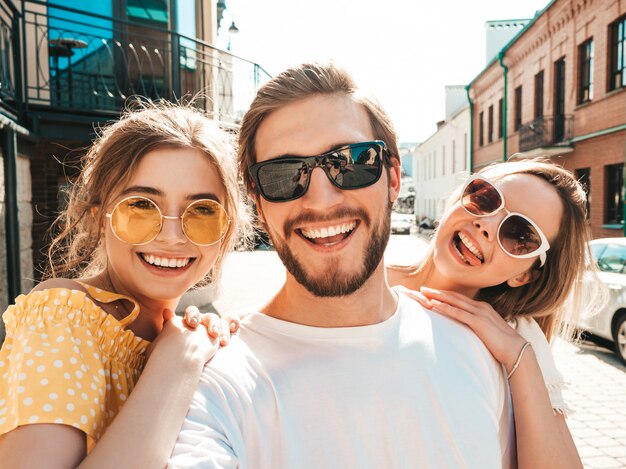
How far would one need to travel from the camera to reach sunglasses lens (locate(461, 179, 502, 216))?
8.10 ft

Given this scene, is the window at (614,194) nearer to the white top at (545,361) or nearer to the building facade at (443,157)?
the building facade at (443,157)

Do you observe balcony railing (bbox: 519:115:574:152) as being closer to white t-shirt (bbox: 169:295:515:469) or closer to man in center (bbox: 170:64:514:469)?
man in center (bbox: 170:64:514:469)

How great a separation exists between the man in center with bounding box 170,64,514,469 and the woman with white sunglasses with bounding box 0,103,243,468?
0.43 ft

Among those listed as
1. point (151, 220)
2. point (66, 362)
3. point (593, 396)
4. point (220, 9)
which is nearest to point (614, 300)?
point (593, 396)

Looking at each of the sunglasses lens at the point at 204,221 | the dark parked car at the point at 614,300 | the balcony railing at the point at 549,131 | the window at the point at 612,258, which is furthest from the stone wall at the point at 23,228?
the balcony railing at the point at 549,131

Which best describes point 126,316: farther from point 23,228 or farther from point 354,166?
point 23,228

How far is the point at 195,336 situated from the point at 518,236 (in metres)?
1.53

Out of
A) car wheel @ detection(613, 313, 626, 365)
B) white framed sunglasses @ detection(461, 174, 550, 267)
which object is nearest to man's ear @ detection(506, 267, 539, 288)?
white framed sunglasses @ detection(461, 174, 550, 267)

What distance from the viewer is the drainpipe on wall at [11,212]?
17.5 ft

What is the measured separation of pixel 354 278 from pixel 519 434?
87 cm

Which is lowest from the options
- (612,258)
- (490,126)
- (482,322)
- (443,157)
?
(612,258)

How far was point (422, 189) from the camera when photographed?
160 feet

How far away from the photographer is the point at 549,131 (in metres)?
18.8

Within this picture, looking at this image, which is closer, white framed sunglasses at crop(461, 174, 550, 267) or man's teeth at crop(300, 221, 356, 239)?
man's teeth at crop(300, 221, 356, 239)
